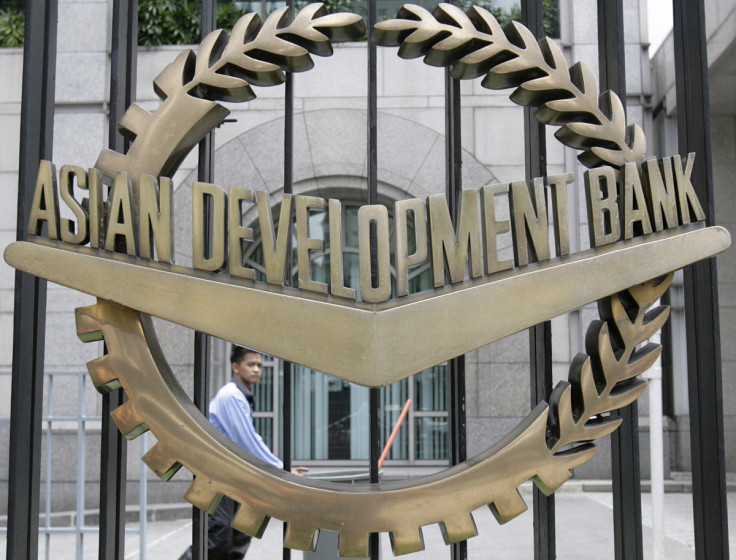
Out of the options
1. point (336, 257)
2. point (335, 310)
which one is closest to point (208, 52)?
point (336, 257)

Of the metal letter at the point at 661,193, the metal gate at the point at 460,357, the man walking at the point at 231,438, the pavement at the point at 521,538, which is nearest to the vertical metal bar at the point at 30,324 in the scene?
the metal gate at the point at 460,357

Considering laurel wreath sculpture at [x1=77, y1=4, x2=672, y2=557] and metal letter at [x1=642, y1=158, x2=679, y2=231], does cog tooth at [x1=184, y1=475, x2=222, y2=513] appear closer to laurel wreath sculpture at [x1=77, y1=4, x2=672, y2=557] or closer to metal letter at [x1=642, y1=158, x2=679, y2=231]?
laurel wreath sculpture at [x1=77, y1=4, x2=672, y2=557]

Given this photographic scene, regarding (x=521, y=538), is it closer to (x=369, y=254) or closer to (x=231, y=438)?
(x=231, y=438)

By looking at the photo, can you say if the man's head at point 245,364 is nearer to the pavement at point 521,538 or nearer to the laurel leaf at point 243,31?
the pavement at point 521,538

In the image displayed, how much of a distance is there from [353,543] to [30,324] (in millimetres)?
954

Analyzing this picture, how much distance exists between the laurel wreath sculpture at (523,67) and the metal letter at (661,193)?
0.17 feet

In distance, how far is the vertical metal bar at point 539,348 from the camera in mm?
2010

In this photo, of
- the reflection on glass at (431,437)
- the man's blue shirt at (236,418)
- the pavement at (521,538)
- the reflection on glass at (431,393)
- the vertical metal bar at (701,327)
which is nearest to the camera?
the vertical metal bar at (701,327)

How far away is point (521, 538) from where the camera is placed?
22.2 feet

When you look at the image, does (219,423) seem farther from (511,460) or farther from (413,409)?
(413,409)

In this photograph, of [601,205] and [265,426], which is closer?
[601,205]

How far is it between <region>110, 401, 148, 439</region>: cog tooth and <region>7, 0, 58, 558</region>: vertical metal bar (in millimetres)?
281

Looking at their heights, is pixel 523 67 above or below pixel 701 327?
above

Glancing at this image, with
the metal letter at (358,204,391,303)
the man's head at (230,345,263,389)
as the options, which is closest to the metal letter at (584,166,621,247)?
the metal letter at (358,204,391,303)
